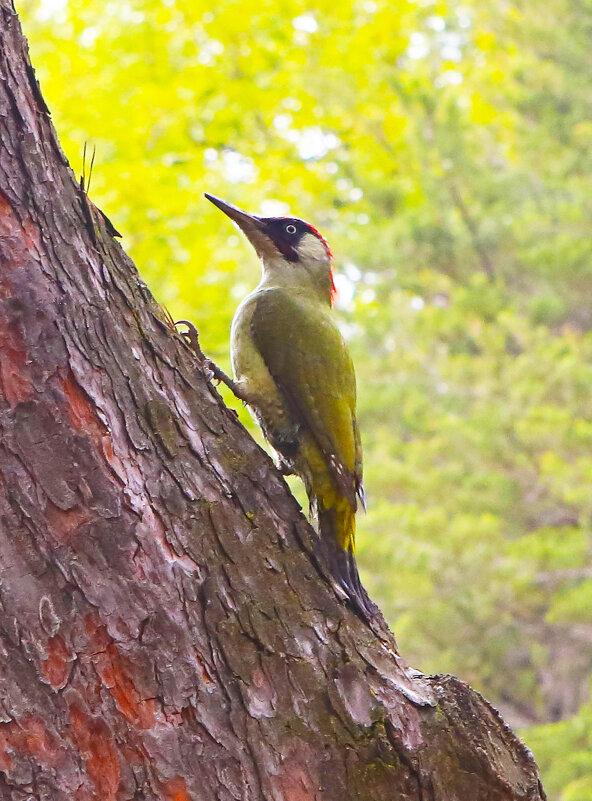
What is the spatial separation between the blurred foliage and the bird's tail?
4.33 metres

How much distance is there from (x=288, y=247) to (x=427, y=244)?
23.0 ft

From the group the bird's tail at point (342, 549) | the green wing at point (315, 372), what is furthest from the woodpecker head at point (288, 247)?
the bird's tail at point (342, 549)

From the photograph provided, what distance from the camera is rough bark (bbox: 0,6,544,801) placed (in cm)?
200

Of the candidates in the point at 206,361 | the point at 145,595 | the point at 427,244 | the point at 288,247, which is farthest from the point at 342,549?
the point at 427,244

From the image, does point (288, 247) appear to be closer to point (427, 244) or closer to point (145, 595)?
point (145, 595)

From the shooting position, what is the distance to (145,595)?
206 centimetres

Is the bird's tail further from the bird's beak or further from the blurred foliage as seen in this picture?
the blurred foliage

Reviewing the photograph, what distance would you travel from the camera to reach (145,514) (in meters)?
2.11

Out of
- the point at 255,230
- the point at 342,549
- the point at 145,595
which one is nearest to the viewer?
the point at 145,595

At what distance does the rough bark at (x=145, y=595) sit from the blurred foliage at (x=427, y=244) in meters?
5.22

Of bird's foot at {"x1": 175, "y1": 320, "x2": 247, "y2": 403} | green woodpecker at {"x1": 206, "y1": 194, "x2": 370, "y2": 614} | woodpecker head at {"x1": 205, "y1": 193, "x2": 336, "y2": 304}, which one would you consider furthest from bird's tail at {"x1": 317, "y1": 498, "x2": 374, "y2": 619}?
woodpecker head at {"x1": 205, "y1": 193, "x2": 336, "y2": 304}

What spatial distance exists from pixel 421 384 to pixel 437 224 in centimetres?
195

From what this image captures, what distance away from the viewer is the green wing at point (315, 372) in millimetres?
3496

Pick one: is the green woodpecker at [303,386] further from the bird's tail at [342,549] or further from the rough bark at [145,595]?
the rough bark at [145,595]
